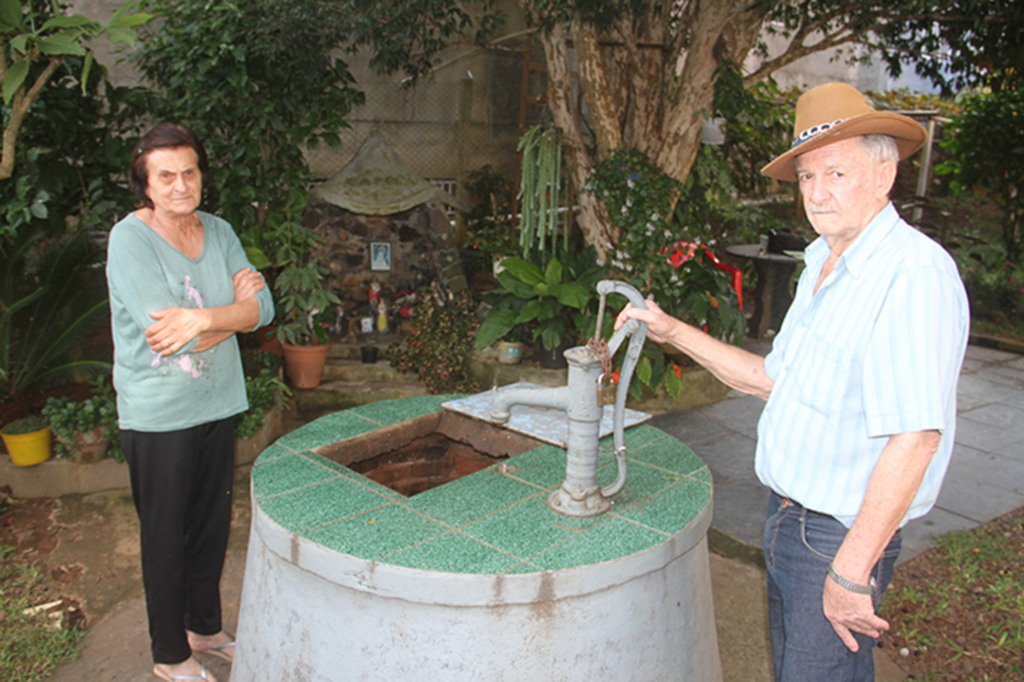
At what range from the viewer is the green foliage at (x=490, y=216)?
7.12 m

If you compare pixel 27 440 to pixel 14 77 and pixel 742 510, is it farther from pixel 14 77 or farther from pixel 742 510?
pixel 742 510

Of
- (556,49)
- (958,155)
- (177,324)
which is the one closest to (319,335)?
(556,49)

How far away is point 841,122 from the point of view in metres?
1.62

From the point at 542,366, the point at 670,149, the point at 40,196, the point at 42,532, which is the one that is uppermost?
the point at 670,149

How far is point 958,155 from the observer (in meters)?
9.41

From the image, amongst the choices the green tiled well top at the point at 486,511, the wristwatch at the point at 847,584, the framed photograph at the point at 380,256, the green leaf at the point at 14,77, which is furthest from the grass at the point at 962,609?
the framed photograph at the point at 380,256

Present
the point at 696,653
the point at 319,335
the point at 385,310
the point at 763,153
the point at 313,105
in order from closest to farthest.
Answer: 1. the point at 696,653
2. the point at 313,105
3. the point at 319,335
4. the point at 385,310
5. the point at 763,153

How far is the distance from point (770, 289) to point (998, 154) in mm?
3391

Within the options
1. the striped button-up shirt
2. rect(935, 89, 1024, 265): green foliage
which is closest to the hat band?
the striped button-up shirt

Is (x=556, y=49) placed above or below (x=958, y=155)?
above

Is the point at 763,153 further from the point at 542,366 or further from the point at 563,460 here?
the point at 563,460

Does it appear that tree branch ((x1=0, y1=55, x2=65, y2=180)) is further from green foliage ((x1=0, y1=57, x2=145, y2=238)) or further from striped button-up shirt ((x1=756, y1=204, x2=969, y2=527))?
striped button-up shirt ((x1=756, y1=204, x2=969, y2=527))

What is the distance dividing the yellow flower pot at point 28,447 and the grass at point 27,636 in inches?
36.3

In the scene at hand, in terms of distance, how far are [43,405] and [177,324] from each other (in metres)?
2.92
